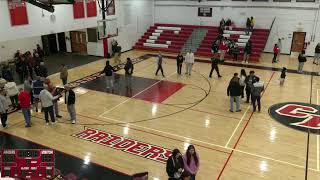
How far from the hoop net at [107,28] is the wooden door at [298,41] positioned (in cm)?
1322

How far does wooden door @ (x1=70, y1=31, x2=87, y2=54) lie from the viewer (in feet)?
73.9

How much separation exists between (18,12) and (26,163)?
10154 millimetres

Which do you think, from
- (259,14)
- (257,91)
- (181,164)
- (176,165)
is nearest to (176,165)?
(176,165)

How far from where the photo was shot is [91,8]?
1934 centimetres

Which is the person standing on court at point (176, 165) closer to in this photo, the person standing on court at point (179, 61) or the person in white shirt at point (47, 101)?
the person in white shirt at point (47, 101)

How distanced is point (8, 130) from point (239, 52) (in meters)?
15.6

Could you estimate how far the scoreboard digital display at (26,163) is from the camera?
22.4 ft

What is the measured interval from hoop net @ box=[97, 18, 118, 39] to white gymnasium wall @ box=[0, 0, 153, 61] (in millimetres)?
620

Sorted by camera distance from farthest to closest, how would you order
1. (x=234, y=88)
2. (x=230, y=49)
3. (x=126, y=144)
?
1. (x=230, y=49)
2. (x=234, y=88)
3. (x=126, y=144)

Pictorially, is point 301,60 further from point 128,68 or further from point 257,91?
point 128,68

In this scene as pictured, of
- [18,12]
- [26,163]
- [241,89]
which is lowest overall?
[26,163]

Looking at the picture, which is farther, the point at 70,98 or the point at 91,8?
the point at 91,8

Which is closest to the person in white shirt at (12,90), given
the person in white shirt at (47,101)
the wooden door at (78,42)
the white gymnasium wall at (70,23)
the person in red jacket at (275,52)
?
the person in white shirt at (47,101)

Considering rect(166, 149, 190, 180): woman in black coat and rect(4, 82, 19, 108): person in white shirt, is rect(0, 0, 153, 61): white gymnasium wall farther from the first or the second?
rect(166, 149, 190, 180): woman in black coat
